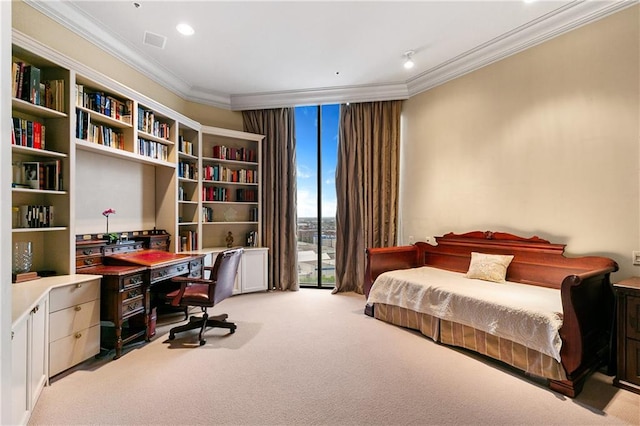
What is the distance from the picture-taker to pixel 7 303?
1245mm

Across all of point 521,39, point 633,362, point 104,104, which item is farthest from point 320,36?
point 633,362

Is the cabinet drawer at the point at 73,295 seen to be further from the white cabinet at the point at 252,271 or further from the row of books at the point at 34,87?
the white cabinet at the point at 252,271

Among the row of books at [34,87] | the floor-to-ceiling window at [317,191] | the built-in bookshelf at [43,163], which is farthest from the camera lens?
the floor-to-ceiling window at [317,191]

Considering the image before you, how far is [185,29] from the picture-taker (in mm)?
3246

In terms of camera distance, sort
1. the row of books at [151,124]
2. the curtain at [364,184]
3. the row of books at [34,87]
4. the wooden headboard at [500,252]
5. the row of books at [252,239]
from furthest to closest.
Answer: the row of books at [252,239]
the curtain at [364,184]
the row of books at [151,124]
the wooden headboard at [500,252]
the row of books at [34,87]

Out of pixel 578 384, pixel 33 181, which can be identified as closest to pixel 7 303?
pixel 33 181

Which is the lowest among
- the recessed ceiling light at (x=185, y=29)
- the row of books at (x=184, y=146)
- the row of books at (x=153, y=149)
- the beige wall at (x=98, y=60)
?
the row of books at (x=153, y=149)

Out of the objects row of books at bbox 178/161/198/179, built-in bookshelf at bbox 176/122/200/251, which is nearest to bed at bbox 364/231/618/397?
built-in bookshelf at bbox 176/122/200/251

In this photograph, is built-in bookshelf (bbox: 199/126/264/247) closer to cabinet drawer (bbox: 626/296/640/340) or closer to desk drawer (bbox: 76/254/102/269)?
desk drawer (bbox: 76/254/102/269)

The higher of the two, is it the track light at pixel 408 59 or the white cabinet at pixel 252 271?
the track light at pixel 408 59

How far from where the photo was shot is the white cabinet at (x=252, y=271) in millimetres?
4785

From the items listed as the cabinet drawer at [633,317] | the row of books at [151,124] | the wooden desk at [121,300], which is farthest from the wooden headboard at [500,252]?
the row of books at [151,124]

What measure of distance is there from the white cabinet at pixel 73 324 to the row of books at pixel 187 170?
2.00m

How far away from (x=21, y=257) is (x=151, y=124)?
6.14 feet
